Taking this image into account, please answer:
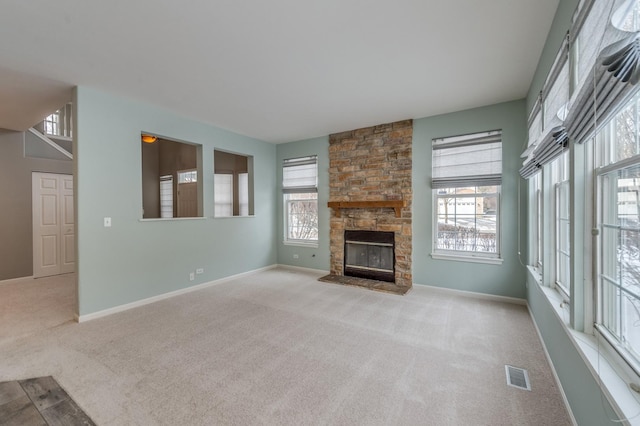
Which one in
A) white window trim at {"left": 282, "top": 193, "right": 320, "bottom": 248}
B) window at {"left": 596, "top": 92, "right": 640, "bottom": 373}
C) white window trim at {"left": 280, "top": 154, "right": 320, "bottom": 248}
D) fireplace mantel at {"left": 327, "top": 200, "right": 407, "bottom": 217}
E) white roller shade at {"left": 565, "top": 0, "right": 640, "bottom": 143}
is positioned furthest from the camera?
white window trim at {"left": 282, "top": 193, "right": 320, "bottom": 248}

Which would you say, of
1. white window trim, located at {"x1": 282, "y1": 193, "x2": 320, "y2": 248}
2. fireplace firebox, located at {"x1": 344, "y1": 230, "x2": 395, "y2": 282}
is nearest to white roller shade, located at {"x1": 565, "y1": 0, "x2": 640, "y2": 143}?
fireplace firebox, located at {"x1": 344, "y1": 230, "x2": 395, "y2": 282}

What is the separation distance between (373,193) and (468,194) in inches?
57.5

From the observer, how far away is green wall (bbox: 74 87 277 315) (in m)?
3.22

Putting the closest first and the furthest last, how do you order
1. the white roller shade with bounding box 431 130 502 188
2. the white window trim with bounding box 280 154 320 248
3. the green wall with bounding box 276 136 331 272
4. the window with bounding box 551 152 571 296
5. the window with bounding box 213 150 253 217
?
1. the window with bounding box 551 152 571 296
2. the white roller shade with bounding box 431 130 502 188
3. the green wall with bounding box 276 136 331 272
4. the white window trim with bounding box 280 154 320 248
5. the window with bounding box 213 150 253 217

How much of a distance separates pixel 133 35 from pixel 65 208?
4.96 metres

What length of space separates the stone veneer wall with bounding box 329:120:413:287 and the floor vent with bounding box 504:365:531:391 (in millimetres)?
2247

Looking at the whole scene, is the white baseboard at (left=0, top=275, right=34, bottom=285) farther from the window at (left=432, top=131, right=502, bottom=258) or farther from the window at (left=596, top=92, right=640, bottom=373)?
the window at (left=596, top=92, right=640, bottom=373)

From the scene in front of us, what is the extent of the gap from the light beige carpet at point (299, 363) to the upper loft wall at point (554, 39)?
8.17ft

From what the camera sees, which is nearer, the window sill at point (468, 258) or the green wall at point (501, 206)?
the green wall at point (501, 206)

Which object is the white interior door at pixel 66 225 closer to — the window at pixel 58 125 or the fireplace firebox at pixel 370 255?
the window at pixel 58 125

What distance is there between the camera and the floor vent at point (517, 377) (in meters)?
2.01

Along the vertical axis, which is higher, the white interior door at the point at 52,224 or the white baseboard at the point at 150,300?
the white interior door at the point at 52,224

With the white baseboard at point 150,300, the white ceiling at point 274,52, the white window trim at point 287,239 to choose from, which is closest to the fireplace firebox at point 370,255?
the white window trim at point 287,239

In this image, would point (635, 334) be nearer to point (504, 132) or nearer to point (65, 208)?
point (504, 132)
